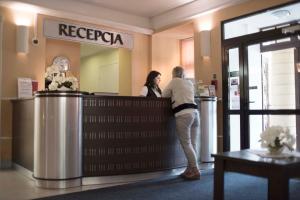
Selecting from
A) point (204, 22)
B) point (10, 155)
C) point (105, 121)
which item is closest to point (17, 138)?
point (10, 155)

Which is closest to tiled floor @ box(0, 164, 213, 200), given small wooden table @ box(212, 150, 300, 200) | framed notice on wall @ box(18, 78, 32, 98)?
framed notice on wall @ box(18, 78, 32, 98)

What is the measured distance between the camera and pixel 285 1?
16.4ft

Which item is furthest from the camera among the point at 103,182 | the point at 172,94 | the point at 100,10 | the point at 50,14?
the point at 100,10

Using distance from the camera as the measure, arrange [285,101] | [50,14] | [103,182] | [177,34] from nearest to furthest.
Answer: [103,182] < [285,101] < [50,14] < [177,34]

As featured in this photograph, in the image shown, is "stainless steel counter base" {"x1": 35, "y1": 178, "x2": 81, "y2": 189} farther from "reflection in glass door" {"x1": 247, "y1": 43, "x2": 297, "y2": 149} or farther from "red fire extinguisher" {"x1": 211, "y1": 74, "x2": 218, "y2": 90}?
"red fire extinguisher" {"x1": 211, "y1": 74, "x2": 218, "y2": 90}

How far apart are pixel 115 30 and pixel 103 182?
3.96m

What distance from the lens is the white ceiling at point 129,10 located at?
5879 mm

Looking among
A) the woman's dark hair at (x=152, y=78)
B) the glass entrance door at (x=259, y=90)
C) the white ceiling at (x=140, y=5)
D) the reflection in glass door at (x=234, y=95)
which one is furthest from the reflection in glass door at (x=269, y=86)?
the white ceiling at (x=140, y=5)

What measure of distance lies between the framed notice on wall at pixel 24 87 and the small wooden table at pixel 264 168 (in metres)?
4.15

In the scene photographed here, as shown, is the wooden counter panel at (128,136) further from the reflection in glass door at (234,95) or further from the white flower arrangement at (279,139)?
the white flower arrangement at (279,139)

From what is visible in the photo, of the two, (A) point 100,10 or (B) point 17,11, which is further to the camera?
(A) point 100,10

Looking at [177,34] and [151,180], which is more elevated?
[177,34]

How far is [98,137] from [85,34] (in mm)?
3220

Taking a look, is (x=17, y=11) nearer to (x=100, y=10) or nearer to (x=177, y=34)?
(x=100, y=10)
